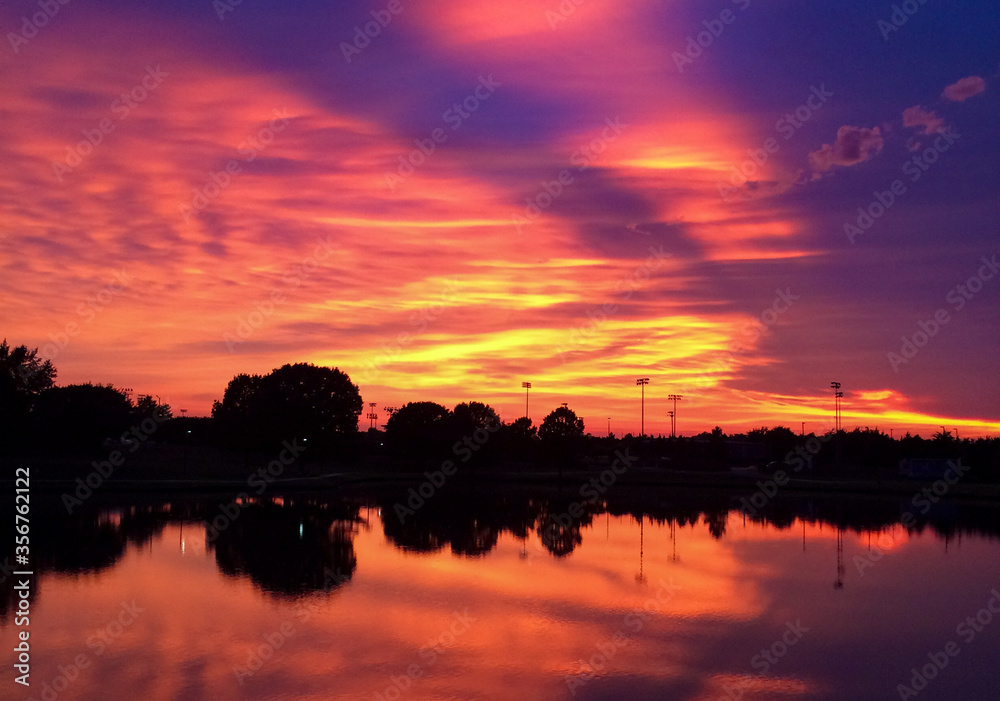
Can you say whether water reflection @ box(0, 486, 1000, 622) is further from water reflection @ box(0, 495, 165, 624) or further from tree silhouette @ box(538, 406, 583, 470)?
tree silhouette @ box(538, 406, 583, 470)

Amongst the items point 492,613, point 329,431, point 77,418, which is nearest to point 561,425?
point 329,431

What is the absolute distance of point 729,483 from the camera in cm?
10606

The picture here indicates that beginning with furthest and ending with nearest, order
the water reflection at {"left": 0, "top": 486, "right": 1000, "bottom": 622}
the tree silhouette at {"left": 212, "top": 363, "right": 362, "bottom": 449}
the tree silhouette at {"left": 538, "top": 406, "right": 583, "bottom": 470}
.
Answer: the tree silhouette at {"left": 538, "top": 406, "right": 583, "bottom": 470} < the tree silhouette at {"left": 212, "top": 363, "right": 362, "bottom": 449} < the water reflection at {"left": 0, "top": 486, "right": 1000, "bottom": 622}

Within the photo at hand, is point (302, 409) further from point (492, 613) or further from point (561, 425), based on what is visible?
point (492, 613)

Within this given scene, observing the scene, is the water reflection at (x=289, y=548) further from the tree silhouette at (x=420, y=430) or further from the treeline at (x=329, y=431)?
the tree silhouette at (x=420, y=430)

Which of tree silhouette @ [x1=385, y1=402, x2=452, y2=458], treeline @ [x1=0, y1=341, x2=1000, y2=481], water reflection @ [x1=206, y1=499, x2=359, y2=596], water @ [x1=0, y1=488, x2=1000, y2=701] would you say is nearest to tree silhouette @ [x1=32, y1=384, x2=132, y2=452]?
treeline @ [x1=0, y1=341, x2=1000, y2=481]

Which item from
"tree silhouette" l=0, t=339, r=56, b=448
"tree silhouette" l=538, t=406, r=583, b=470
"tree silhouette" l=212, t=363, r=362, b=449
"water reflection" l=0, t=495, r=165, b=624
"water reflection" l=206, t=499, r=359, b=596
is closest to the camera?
"water reflection" l=206, t=499, r=359, b=596

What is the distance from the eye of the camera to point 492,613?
23.0 meters

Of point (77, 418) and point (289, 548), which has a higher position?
point (77, 418)

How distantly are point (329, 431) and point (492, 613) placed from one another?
89.7 meters

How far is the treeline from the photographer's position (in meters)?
97.9

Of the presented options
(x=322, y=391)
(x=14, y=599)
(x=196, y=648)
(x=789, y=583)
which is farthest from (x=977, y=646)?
(x=322, y=391)

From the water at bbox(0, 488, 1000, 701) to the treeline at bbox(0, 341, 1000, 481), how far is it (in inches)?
2243

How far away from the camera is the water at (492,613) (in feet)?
54.0
